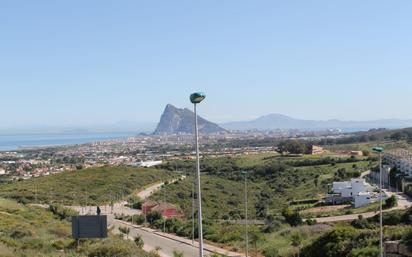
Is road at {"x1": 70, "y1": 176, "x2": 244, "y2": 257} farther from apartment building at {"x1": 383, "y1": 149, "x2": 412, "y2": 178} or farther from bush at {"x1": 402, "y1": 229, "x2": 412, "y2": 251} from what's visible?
apartment building at {"x1": 383, "y1": 149, "x2": 412, "y2": 178}

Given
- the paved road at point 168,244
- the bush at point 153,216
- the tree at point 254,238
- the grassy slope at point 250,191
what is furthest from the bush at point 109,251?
the grassy slope at point 250,191

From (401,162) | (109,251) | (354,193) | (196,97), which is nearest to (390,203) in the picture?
(354,193)

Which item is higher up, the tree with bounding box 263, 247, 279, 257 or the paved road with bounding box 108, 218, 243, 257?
the tree with bounding box 263, 247, 279, 257

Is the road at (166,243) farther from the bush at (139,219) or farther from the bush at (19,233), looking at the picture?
the bush at (19,233)

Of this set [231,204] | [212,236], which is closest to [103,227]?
[212,236]

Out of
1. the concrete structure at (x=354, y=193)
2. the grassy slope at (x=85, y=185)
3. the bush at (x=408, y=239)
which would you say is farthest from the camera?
the grassy slope at (x=85, y=185)

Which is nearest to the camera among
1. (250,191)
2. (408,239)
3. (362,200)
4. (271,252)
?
(408,239)

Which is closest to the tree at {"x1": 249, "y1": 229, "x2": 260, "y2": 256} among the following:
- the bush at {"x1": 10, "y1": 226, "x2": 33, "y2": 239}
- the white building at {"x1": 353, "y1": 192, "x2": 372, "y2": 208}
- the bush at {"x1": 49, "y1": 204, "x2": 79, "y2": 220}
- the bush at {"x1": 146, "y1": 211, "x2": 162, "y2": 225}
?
the bush at {"x1": 10, "y1": 226, "x2": 33, "y2": 239}

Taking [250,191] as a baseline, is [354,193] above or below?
above

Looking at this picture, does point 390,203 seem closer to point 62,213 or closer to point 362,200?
point 362,200
